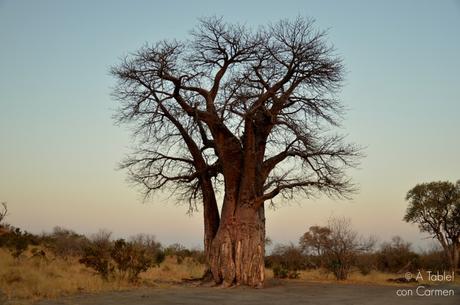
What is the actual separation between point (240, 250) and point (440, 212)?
64.2ft

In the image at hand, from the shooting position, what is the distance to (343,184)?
51.6 ft

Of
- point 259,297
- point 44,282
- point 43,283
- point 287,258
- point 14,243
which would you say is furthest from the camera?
point 287,258

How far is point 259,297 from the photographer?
40.9 ft

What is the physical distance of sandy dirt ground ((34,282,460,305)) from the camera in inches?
436

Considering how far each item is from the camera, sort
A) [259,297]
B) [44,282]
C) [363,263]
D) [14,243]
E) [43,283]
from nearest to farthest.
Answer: [259,297]
[43,283]
[44,282]
[14,243]
[363,263]

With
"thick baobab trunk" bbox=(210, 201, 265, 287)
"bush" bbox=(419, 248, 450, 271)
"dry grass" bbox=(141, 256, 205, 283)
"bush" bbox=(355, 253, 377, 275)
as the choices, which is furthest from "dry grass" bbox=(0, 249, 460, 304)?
"bush" bbox=(419, 248, 450, 271)

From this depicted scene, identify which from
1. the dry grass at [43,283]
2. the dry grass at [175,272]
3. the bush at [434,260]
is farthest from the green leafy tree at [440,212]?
the dry grass at [43,283]

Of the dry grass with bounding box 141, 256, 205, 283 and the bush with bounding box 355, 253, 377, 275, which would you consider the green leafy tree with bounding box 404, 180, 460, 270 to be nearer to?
the bush with bounding box 355, 253, 377, 275

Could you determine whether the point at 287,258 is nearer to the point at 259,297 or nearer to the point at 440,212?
the point at 440,212

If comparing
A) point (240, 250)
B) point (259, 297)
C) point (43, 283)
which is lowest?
point (259, 297)

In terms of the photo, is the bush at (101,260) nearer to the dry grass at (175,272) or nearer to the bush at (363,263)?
the dry grass at (175,272)

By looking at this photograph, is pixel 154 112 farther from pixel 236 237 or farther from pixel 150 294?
pixel 150 294

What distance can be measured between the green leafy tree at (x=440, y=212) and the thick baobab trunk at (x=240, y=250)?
18.3m

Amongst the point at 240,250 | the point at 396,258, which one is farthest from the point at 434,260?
the point at 240,250
